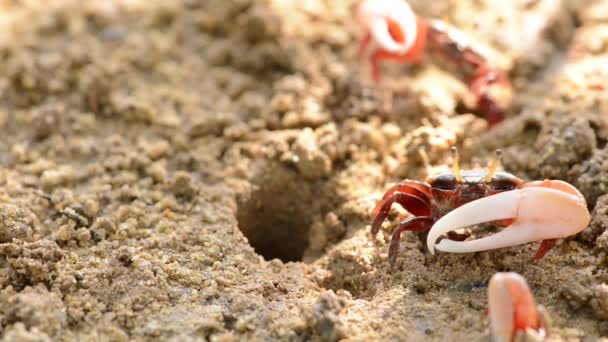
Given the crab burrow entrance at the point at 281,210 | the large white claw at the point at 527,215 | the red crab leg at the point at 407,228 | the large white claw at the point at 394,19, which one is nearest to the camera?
the large white claw at the point at 527,215

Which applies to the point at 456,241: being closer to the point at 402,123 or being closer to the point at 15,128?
the point at 402,123

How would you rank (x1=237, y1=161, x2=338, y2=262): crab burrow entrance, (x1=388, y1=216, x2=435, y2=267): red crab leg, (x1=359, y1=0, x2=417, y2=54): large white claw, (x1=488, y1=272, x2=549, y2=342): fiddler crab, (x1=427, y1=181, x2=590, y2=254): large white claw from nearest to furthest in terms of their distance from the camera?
1. (x1=488, y1=272, x2=549, y2=342): fiddler crab
2. (x1=427, y1=181, x2=590, y2=254): large white claw
3. (x1=388, y1=216, x2=435, y2=267): red crab leg
4. (x1=237, y1=161, x2=338, y2=262): crab burrow entrance
5. (x1=359, y1=0, x2=417, y2=54): large white claw

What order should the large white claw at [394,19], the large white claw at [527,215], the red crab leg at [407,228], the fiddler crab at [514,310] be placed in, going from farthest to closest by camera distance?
the large white claw at [394,19], the red crab leg at [407,228], the large white claw at [527,215], the fiddler crab at [514,310]

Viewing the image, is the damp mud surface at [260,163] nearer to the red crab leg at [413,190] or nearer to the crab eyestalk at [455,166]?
the red crab leg at [413,190]

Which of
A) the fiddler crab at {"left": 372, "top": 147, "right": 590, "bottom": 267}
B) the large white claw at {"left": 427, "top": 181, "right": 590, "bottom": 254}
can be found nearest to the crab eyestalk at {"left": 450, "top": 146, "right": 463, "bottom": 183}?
the fiddler crab at {"left": 372, "top": 147, "right": 590, "bottom": 267}

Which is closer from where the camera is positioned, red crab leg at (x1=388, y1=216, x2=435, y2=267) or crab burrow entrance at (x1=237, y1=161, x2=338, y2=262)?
red crab leg at (x1=388, y1=216, x2=435, y2=267)

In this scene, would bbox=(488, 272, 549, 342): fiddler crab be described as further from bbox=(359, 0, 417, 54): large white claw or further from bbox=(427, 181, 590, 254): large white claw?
bbox=(359, 0, 417, 54): large white claw

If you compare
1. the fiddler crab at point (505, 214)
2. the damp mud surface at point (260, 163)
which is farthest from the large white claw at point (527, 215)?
the damp mud surface at point (260, 163)
